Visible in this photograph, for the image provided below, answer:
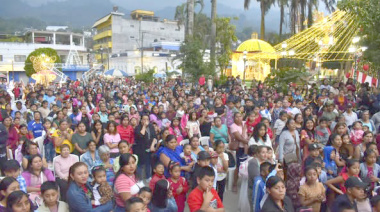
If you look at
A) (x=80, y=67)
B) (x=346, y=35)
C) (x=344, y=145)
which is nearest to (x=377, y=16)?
(x=344, y=145)

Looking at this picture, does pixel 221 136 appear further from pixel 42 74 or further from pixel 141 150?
pixel 42 74

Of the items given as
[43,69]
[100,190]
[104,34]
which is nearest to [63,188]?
[100,190]

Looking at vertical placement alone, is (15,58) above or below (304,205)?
above

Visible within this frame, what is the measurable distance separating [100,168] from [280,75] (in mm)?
11957

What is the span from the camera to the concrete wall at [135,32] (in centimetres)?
5981

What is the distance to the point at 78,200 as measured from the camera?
3607 mm

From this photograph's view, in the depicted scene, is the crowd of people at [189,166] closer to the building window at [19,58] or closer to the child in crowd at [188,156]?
the child in crowd at [188,156]

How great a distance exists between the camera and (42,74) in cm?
2933

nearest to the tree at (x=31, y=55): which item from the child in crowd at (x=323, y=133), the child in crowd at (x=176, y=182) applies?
the child in crowd at (x=323, y=133)

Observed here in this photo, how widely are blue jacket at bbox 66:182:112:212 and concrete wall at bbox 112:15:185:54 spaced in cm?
5477

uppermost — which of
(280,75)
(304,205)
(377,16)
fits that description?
(377,16)

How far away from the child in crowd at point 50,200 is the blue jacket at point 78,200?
0.32 ft

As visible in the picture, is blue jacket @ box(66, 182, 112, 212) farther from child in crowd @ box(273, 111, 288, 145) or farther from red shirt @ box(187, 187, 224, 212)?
child in crowd @ box(273, 111, 288, 145)

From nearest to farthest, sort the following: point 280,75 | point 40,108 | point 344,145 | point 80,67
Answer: point 344,145 → point 40,108 → point 280,75 → point 80,67
